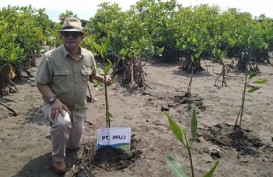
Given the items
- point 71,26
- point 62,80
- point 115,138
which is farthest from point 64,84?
point 115,138

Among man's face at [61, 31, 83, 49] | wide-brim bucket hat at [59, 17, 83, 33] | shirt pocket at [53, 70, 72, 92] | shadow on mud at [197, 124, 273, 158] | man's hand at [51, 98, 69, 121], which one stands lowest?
shadow on mud at [197, 124, 273, 158]

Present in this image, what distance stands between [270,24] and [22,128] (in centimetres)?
1037

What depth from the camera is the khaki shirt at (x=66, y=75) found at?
10.0 feet

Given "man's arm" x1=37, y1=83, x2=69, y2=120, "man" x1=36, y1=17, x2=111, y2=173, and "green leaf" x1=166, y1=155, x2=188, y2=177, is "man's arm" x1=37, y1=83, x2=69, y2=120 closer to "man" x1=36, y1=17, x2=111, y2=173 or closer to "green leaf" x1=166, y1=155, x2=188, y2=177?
"man" x1=36, y1=17, x2=111, y2=173

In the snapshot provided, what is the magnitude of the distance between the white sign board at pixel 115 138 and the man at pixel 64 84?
303mm

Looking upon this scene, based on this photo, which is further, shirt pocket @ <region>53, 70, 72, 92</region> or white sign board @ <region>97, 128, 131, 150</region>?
white sign board @ <region>97, 128, 131, 150</region>

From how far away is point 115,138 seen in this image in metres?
3.30

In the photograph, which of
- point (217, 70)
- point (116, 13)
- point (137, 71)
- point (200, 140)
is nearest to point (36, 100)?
point (137, 71)

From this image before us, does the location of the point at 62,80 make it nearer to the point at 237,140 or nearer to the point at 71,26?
the point at 71,26

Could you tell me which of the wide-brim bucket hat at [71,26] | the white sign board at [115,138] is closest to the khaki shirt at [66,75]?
the wide-brim bucket hat at [71,26]

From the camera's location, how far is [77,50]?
10.6 ft

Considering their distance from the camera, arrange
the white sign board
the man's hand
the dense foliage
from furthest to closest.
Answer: the dense foliage
the white sign board
the man's hand

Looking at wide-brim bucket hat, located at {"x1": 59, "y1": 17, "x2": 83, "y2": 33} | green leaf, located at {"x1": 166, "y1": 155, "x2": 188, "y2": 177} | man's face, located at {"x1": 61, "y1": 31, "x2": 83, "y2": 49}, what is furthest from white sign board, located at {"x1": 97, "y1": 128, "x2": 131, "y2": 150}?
green leaf, located at {"x1": 166, "y1": 155, "x2": 188, "y2": 177}

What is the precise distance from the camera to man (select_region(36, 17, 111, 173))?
296 centimetres
